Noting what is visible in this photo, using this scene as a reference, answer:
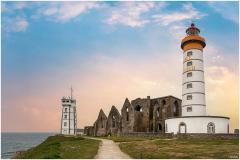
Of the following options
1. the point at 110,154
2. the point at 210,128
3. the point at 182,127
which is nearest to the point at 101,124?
the point at 182,127

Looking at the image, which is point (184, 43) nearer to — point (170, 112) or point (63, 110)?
point (170, 112)

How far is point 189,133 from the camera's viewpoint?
139 feet

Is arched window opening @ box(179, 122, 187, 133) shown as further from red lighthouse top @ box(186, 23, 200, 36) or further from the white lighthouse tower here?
the white lighthouse tower

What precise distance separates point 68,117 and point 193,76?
1781 inches

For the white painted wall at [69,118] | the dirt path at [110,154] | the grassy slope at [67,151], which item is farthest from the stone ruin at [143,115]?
the dirt path at [110,154]

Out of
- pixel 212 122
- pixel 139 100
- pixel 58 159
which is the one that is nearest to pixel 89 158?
pixel 58 159

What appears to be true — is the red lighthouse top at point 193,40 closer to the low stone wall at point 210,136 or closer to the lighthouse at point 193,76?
the lighthouse at point 193,76

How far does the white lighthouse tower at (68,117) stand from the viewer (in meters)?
80.6

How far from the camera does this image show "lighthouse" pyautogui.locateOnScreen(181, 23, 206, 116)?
45.5 metres

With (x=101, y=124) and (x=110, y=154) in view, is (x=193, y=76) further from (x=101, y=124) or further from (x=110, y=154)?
(x=101, y=124)

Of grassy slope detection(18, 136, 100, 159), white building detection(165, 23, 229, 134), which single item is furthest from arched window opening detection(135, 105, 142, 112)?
grassy slope detection(18, 136, 100, 159)

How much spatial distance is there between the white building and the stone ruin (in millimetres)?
10900

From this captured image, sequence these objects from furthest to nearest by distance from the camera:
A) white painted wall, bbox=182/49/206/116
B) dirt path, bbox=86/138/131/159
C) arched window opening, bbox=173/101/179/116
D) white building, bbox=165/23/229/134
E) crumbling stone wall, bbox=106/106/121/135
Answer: crumbling stone wall, bbox=106/106/121/135
arched window opening, bbox=173/101/179/116
white painted wall, bbox=182/49/206/116
white building, bbox=165/23/229/134
dirt path, bbox=86/138/131/159

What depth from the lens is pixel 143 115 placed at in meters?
63.9
